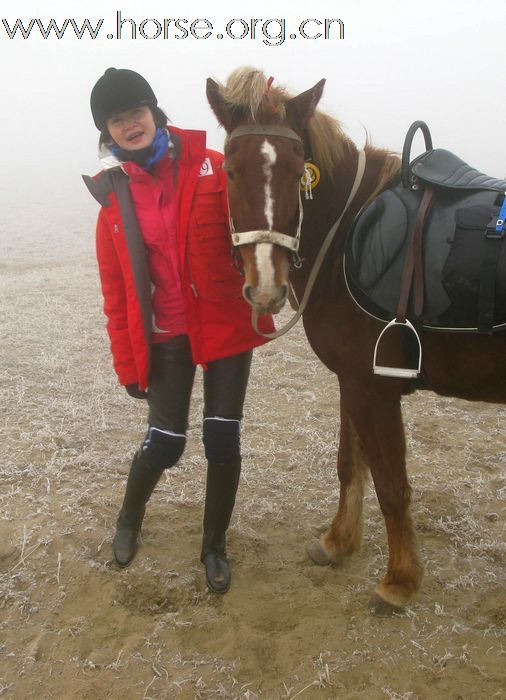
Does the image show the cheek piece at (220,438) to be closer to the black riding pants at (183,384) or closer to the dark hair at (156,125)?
the black riding pants at (183,384)

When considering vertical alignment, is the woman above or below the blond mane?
below

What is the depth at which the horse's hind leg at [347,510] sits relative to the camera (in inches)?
108

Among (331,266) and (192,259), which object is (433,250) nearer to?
(331,266)

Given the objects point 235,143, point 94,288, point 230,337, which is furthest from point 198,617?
A: point 94,288

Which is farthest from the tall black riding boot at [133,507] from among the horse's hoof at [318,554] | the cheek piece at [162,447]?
the horse's hoof at [318,554]

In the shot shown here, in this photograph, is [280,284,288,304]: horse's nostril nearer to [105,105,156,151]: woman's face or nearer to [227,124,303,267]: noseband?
[227,124,303,267]: noseband

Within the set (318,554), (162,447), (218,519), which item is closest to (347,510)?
(318,554)

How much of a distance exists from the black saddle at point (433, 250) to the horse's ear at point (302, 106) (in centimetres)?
38

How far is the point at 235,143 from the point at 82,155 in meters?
34.7

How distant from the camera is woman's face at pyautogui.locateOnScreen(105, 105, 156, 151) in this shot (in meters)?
2.19

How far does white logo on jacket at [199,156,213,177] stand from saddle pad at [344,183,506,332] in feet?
2.02

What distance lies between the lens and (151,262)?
92.9 inches

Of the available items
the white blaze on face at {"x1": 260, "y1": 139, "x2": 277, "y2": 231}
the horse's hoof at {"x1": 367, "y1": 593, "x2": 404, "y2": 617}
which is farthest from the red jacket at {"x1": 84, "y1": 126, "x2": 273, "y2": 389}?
the horse's hoof at {"x1": 367, "y1": 593, "x2": 404, "y2": 617}

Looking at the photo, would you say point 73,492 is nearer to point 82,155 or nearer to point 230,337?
point 230,337
